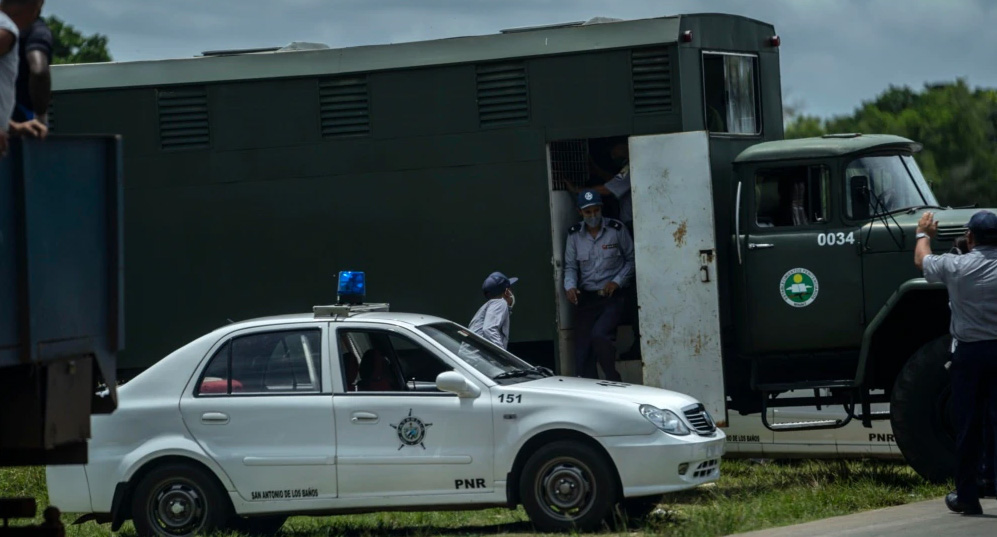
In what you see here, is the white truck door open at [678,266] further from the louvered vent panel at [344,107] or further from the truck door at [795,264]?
the louvered vent panel at [344,107]

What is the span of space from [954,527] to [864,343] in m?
2.21

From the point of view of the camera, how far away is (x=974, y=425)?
8703 millimetres

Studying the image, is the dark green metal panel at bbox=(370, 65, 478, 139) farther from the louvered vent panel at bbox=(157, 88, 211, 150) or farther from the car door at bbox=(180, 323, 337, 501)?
the car door at bbox=(180, 323, 337, 501)

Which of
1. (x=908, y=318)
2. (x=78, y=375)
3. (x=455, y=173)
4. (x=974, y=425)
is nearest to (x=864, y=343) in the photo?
(x=908, y=318)

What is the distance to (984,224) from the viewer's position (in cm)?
865

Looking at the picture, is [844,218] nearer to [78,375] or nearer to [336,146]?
[336,146]

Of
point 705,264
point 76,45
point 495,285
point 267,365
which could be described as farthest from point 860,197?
point 76,45

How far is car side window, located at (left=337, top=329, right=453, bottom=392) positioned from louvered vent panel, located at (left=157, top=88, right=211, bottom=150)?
10.5ft

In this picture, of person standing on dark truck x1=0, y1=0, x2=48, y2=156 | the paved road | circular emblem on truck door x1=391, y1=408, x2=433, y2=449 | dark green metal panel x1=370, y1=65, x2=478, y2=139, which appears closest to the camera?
person standing on dark truck x1=0, y1=0, x2=48, y2=156

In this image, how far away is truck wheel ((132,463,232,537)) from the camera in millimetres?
9148

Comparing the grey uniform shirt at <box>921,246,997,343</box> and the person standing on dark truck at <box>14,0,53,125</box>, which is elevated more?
the person standing on dark truck at <box>14,0,53,125</box>

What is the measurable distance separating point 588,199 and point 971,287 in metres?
3.71

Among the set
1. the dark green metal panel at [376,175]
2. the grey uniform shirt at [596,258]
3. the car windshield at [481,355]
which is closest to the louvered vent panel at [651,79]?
the dark green metal panel at [376,175]

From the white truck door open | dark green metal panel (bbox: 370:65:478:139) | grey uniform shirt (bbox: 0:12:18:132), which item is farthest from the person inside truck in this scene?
grey uniform shirt (bbox: 0:12:18:132)
